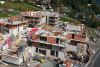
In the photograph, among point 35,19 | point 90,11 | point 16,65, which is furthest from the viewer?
point 90,11

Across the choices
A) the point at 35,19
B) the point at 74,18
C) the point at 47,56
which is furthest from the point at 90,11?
the point at 47,56

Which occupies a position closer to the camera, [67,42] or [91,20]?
[67,42]

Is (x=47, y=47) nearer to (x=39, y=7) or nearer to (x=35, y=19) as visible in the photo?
(x=35, y=19)

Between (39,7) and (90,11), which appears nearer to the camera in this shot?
(39,7)

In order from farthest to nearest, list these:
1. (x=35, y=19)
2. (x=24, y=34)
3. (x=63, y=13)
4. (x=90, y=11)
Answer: (x=90, y=11)
(x=63, y=13)
(x=35, y=19)
(x=24, y=34)

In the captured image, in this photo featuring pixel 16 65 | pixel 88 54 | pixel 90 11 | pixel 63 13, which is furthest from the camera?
pixel 90 11

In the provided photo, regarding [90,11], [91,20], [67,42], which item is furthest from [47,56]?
[90,11]

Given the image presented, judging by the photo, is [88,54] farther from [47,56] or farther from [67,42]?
[47,56]

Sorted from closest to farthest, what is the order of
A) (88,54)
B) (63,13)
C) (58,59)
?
(58,59), (88,54), (63,13)

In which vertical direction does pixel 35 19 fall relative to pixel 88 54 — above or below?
above
